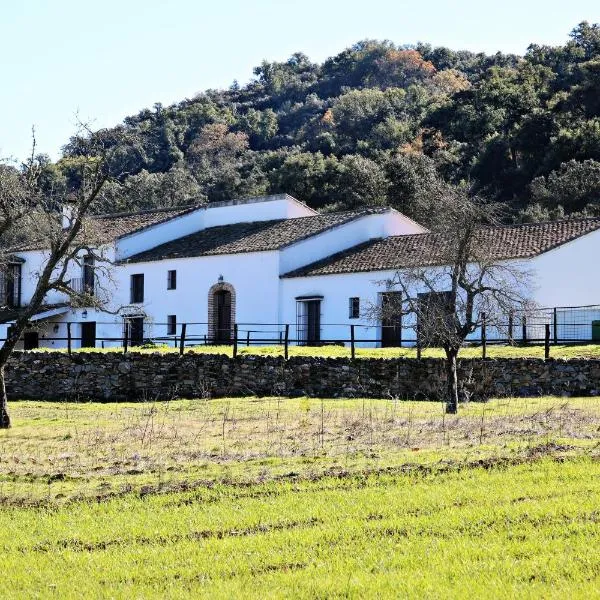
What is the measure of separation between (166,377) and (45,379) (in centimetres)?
356

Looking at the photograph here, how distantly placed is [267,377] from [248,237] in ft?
60.5

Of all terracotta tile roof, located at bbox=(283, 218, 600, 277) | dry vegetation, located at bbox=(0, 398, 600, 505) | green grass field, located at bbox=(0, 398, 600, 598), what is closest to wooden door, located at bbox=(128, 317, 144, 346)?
terracotta tile roof, located at bbox=(283, 218, 600, 277)

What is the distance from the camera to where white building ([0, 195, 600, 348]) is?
39.0 m

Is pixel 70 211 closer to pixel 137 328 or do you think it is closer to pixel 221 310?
pixel 221 310

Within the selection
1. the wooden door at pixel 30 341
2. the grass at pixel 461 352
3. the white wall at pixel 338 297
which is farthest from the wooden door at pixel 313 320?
the wooden door at pixel 30 341

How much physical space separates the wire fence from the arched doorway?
58mm

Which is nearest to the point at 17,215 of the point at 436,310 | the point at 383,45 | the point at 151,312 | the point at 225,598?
the point at 436,310

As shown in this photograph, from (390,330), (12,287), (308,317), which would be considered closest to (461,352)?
(390,330)

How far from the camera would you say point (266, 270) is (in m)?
44.6

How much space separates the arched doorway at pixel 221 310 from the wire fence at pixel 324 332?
58 millimetres

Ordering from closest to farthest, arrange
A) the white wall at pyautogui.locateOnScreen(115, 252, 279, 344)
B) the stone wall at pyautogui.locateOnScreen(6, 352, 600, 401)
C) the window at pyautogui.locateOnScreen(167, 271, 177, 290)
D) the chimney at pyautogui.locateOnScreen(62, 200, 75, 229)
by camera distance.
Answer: the chimney at pyautogui.locateOnScreen(62, 200, 75, 229) < the stone wall at pyautogui.locateOnScreen(6, 352, 600, 401) < the white wall at pyautogui.locateOnScreen(115, 252, 279, 344) < the window at pyautogui.locateOnScreen(167, 271, 177, 290)

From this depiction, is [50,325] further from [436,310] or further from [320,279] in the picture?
[436,310]

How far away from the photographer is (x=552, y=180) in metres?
61.3

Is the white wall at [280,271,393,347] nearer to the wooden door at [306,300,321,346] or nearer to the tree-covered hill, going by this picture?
the wooden door at [306,300,321,346]
